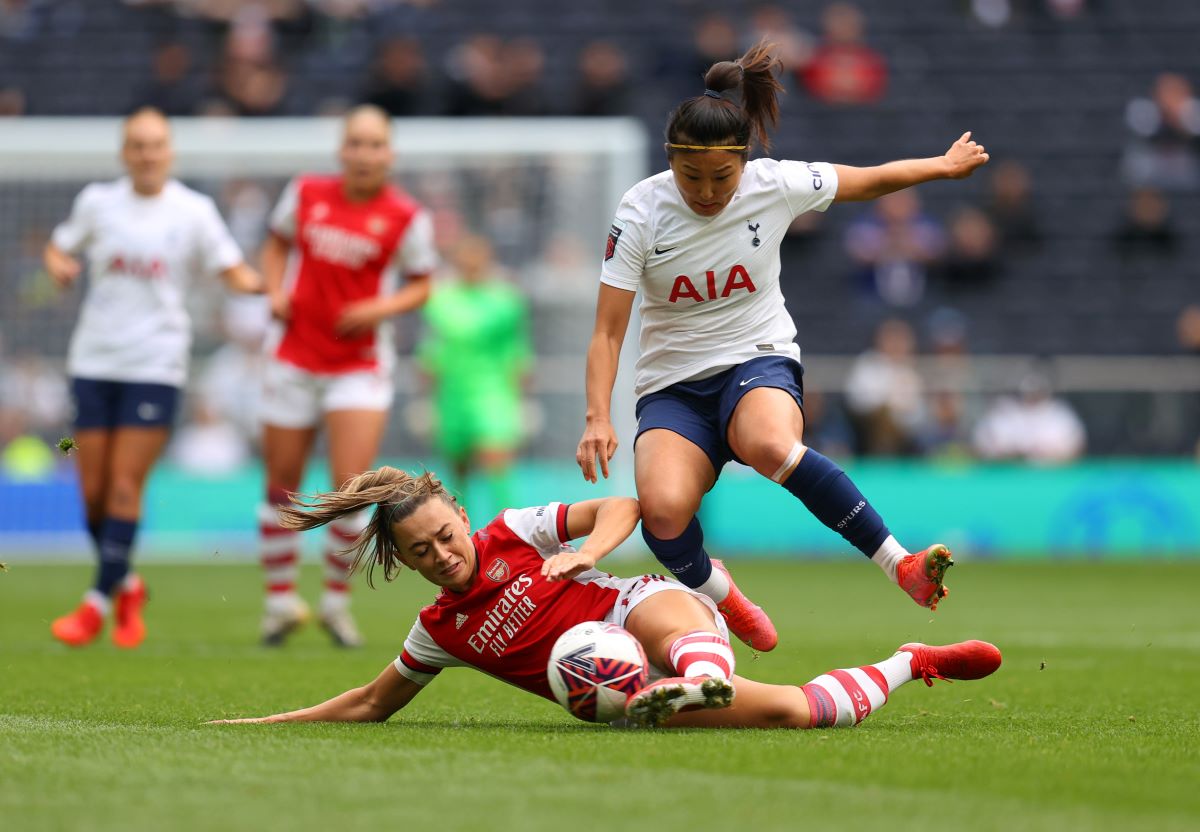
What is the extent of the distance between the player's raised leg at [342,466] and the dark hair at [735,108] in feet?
10.0

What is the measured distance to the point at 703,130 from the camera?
224 inches

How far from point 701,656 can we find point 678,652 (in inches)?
3.6

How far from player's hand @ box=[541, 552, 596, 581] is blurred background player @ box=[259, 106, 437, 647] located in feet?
12.6

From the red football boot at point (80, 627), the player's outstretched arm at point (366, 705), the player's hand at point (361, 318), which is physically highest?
the player's hand at point (361, 318)

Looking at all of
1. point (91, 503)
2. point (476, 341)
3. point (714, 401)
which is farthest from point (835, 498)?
point (476, 341)

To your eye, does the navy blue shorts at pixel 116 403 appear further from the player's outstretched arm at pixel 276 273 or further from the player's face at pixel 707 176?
the player's face at pixel 707 176

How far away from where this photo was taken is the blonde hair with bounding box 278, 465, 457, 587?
5191mm

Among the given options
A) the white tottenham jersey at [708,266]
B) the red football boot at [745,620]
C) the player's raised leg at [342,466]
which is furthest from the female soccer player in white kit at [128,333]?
the red football boot at [745,620]

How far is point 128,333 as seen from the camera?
337 inches

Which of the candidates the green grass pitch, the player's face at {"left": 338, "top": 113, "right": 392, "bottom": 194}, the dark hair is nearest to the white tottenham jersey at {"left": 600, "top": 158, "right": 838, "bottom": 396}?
the dark hair

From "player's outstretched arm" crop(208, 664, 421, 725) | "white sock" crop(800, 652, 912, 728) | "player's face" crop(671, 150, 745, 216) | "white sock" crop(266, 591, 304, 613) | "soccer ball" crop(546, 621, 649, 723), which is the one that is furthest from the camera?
"white sock" crop(266, 591, 304, 613)

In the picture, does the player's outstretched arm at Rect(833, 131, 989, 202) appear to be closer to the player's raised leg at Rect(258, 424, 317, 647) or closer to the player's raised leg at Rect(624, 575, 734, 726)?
the player's raised leg at Rect(624, 575, 734, 726)

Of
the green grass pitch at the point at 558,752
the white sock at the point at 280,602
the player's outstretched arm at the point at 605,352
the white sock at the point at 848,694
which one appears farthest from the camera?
the white sock at the point at 280,602

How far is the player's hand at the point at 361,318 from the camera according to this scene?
27.9ft
